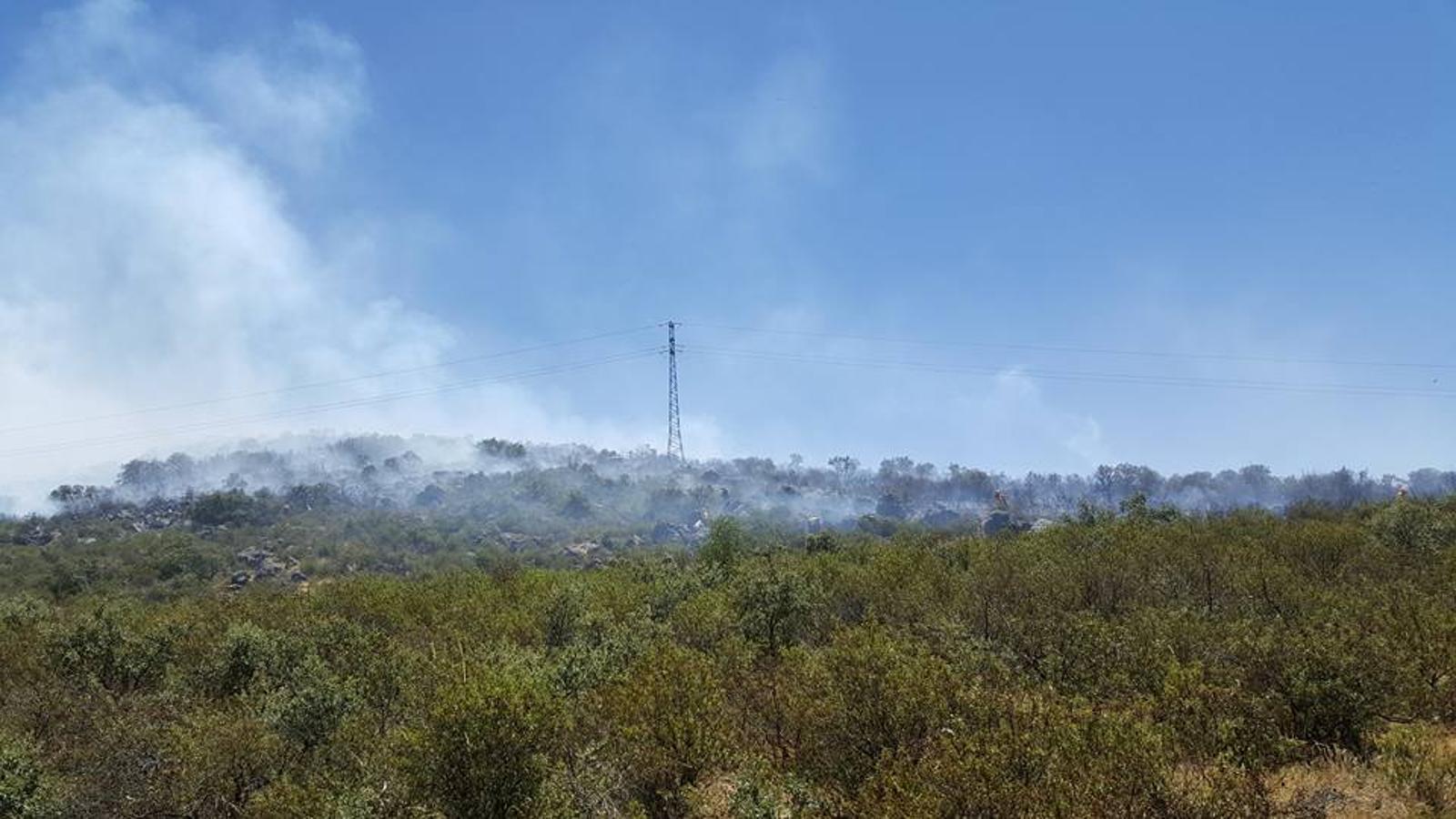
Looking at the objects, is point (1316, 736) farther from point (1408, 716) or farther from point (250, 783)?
point (250, 783)

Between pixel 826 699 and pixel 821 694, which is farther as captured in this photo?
pixel 821 694

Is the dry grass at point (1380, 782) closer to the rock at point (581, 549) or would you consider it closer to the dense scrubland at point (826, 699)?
the dense scrubland at point (826, 699)

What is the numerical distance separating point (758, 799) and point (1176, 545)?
118 ft

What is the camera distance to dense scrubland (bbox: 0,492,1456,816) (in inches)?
623

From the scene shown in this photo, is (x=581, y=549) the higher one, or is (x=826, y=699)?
(x=826, y=699)

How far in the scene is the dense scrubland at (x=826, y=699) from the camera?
623 inches

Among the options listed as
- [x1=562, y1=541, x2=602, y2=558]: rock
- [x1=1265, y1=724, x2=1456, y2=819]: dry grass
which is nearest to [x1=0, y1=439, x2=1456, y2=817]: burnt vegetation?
[x1=1265, y1=724, x2=1456, y2=819]: dry grass

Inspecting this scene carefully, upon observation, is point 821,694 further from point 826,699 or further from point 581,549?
point 581,549

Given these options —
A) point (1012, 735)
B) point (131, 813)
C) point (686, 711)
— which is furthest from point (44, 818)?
point (1012, 735)

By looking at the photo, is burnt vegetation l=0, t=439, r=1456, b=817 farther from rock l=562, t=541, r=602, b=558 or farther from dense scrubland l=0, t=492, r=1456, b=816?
rock l=562, t=541, r=602, b=558

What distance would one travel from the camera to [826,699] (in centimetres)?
1964

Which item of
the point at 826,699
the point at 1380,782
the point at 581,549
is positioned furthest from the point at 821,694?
the point at 581,549

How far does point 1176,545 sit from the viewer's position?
42.5 meters

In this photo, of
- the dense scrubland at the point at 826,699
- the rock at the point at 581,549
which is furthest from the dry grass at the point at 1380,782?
the rock at the point at 581,549
